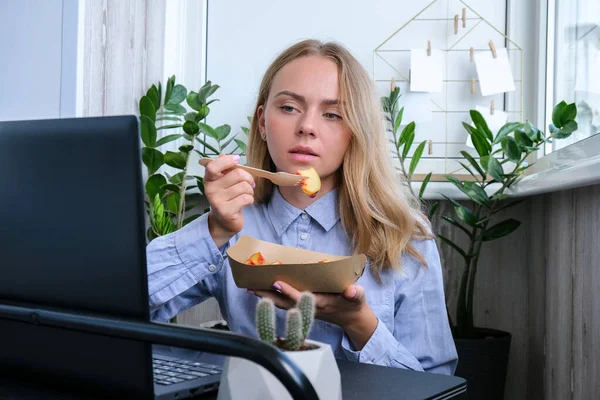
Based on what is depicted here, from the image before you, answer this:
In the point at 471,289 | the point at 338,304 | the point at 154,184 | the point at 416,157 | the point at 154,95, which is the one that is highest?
the point at 154,95

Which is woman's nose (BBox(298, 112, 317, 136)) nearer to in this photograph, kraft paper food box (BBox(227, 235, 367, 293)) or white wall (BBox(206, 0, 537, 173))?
kraft paper food box (BBox(227, 235, 367, 293))

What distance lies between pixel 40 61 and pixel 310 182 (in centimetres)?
124

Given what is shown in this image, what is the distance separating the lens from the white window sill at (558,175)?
150cm

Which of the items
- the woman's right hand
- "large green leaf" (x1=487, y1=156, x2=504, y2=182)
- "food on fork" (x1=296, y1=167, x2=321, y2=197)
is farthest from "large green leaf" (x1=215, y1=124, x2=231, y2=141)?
the woman's right hand

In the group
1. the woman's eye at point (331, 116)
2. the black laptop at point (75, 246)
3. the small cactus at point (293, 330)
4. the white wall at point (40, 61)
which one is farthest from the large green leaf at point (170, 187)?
the small cactus at point (293, 330)

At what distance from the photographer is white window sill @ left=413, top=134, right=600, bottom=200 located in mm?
1499

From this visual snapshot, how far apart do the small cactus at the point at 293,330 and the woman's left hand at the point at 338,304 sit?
35 centimetres

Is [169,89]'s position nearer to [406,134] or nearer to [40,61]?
[40,61]

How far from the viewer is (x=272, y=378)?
23.4 inches

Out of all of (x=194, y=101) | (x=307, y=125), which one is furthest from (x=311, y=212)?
(x=194, y=101)

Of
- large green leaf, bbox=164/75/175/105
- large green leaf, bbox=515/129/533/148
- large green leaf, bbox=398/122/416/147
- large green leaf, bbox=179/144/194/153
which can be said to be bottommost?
large green leaf, bbox=179/144/194/153

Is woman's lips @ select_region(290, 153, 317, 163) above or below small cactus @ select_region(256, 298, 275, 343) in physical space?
A: above

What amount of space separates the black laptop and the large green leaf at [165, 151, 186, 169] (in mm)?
1896

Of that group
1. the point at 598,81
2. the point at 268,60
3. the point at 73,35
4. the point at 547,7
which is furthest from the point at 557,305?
the point at 73,35
